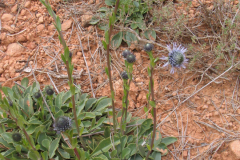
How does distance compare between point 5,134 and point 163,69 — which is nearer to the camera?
point 5,134

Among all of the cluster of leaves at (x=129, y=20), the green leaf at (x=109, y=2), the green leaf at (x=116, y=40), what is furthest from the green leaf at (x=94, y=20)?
the green leaf at (x=116, y=40)

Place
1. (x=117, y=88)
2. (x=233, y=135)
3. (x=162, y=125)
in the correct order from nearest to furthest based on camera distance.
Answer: (x=233, y=135)
(x=162, y=125)
(x=117, y=88)

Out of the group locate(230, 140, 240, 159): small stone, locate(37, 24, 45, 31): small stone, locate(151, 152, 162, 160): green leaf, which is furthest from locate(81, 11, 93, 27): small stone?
locate(230, 140, 240, 159): small stone

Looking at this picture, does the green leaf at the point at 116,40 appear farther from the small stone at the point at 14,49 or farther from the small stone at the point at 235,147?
the small stone at the point at 235,147

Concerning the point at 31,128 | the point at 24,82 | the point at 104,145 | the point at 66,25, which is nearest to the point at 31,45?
the point at 66,25

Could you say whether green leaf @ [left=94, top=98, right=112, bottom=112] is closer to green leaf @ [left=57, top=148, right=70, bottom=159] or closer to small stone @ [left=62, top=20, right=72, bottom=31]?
green leaf @ [left=57, top=148, right=70, bottom=159]

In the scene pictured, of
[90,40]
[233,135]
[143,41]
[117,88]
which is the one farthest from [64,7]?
[233,135]

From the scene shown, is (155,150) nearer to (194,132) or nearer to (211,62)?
(194,132)
